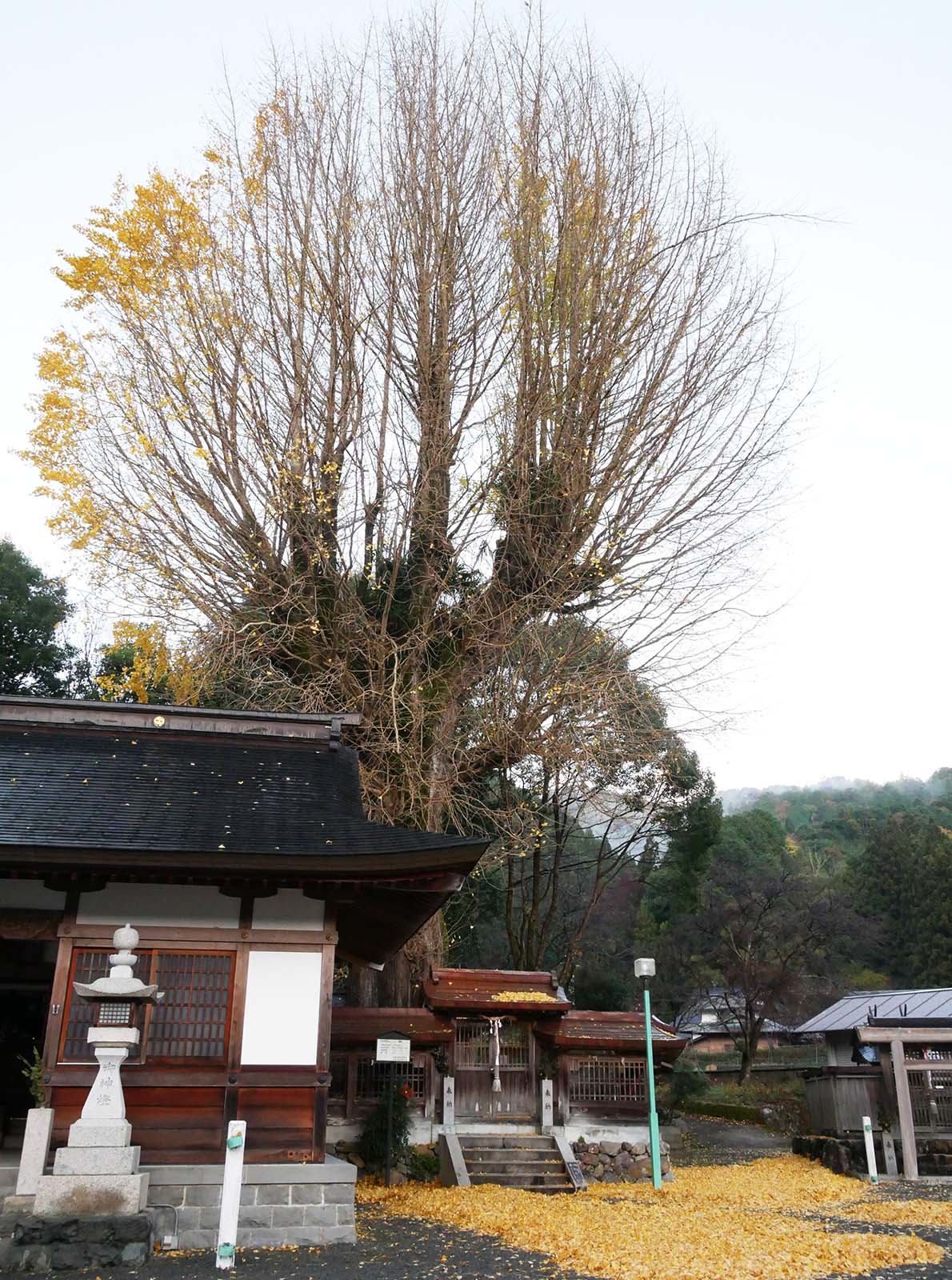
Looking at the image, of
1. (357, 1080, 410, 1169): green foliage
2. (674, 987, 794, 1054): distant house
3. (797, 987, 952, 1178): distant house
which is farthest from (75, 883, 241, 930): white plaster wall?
(674, 987, 794, 1054): distant house

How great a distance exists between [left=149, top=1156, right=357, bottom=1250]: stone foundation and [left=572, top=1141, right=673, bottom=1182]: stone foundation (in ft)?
21.4

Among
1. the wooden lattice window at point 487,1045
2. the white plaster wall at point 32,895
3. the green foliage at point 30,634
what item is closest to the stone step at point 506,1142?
the wooden lattice window at point 487,1045

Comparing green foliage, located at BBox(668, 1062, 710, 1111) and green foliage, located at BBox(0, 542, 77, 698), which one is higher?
green foliage, located at BBox(0, 542, 77, 698)

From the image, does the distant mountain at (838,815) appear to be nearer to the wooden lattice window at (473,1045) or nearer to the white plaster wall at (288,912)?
the wooden lattice window at (473,1045)

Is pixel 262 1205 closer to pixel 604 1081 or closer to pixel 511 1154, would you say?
pixel 511 1154

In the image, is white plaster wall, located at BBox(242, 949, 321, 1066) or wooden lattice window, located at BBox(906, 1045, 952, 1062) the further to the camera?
wooden lattice window, located at BBox(906, 1045, 952, 1062)

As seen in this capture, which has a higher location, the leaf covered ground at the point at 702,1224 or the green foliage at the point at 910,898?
the green foliage at the point at 910,898

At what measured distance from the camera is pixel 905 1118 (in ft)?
45.3

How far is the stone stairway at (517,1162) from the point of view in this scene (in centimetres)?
1248

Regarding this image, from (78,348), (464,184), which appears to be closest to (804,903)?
(464,184)

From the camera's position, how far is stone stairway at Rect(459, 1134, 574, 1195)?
12477 mm

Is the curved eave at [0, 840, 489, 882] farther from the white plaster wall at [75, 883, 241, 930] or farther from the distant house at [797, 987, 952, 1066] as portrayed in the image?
the distant house at [797, 987, 952, 1066]

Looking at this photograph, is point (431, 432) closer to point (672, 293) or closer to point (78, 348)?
point (672, 293)

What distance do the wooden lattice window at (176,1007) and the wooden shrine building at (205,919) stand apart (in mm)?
10
